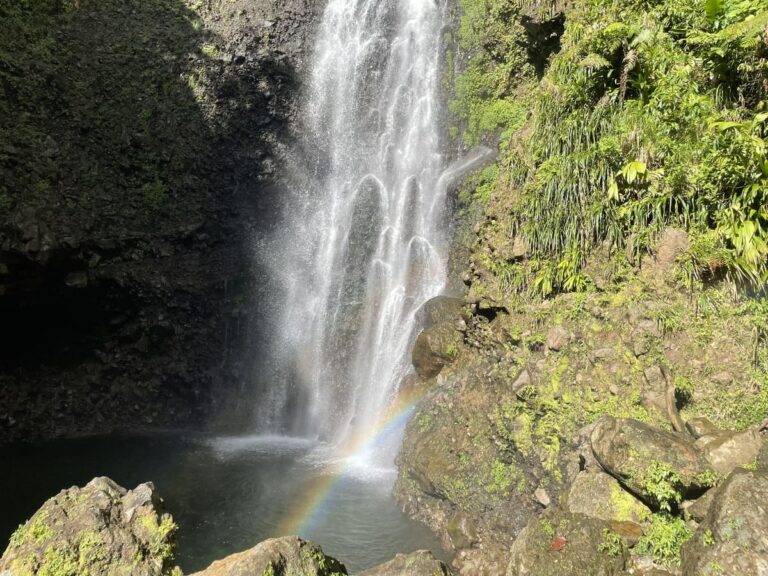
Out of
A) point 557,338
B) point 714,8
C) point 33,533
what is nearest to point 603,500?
point 557,338

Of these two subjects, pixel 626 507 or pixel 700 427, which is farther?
pixel 700 427

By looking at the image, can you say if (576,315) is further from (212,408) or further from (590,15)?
(212,408)

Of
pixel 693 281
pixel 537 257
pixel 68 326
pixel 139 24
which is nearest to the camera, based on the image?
pixel 693 281

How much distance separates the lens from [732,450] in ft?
17.3

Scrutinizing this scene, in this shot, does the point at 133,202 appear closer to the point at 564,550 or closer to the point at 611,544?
the point at 564,550

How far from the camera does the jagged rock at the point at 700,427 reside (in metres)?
6.00

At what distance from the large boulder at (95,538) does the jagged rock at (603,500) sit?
458 centimetres

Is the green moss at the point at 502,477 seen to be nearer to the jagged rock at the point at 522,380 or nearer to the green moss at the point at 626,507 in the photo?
the jagged rock at the point at 522,380

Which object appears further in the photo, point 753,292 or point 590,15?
point 590,15

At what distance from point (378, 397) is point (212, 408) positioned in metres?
6.93

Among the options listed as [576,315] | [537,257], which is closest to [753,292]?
[576,315]

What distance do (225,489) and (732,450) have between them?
10008mm

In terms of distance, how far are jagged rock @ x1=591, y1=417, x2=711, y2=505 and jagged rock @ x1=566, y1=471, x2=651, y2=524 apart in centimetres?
18

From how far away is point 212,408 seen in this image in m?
17.2
